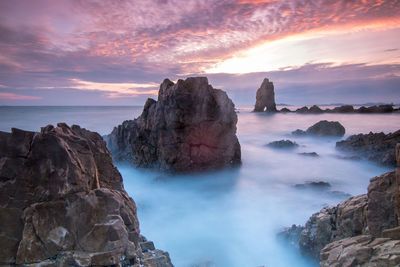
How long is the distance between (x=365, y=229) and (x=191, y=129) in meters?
10.3

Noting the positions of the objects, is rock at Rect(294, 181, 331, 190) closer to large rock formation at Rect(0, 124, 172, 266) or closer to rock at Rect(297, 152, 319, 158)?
rock at Rect(297, 152, 319, 158)

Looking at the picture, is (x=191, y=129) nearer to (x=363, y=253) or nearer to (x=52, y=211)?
(x=52, y=211)

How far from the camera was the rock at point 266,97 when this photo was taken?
79.6m

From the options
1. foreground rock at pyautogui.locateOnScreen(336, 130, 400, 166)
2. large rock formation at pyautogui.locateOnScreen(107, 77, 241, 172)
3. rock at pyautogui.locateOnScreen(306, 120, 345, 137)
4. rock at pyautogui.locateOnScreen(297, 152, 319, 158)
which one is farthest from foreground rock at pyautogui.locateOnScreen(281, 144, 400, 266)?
rock at pyautogui.locateOnScreen(306, 120, 345, 137)

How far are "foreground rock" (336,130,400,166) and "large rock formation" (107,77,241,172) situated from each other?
9.94m

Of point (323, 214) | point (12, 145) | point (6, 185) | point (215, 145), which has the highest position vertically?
point (12, 145)

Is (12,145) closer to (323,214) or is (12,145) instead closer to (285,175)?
(323,214)

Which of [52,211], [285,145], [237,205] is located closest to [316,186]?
[237,205]

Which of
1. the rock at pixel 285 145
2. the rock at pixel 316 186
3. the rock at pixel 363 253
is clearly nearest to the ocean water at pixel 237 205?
the rock at pixel 316 186

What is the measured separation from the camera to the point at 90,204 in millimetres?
3826

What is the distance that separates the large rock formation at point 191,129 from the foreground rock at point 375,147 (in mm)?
9935

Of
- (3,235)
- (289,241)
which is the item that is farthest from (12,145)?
(289,241)

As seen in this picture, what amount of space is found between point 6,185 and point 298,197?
1200 centimetres

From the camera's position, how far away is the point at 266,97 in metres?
82.2
